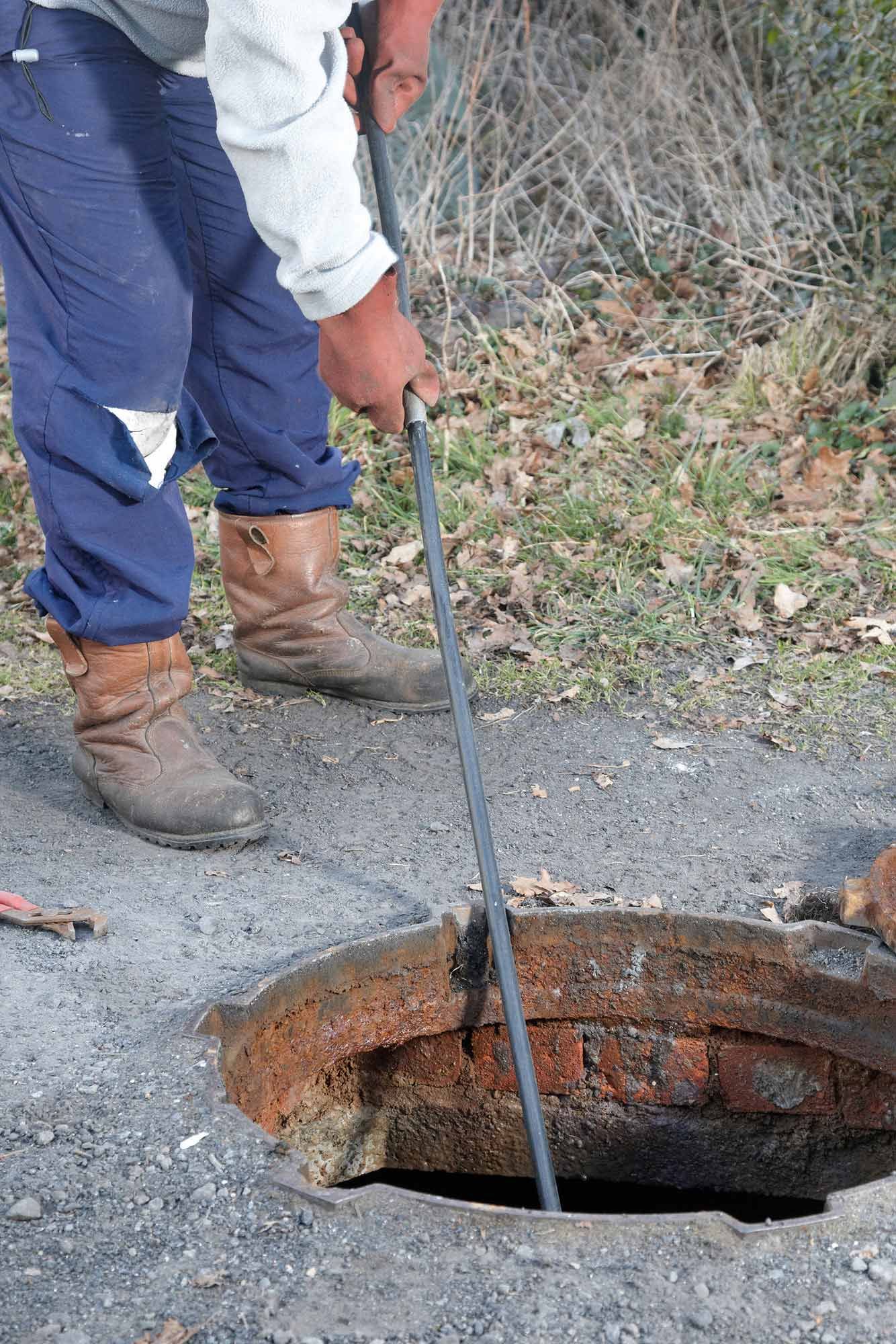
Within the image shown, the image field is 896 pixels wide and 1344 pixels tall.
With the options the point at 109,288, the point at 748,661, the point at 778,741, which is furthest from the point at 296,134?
the point at 748,661

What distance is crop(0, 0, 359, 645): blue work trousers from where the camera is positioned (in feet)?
8.61

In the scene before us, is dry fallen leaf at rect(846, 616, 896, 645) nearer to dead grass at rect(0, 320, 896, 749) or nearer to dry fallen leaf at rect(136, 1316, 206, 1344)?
dead grass at rect(0, 320, 896, 749)

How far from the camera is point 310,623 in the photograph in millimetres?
3660

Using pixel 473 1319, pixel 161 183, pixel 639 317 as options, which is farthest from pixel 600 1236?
pixel 639 317

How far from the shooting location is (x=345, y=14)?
7.34ft

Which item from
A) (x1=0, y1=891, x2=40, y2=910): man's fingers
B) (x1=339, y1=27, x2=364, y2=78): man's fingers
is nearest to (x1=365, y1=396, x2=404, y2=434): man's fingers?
(x1=339, y1=27, x2=364, y2=78): man's fingers

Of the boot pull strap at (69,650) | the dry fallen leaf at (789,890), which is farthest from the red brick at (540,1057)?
the boot pull strap at (69,650)

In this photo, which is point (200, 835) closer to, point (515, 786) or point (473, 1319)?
point (515, 786)

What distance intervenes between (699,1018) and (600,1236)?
3.12ft

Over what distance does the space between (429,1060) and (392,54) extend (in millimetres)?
2064

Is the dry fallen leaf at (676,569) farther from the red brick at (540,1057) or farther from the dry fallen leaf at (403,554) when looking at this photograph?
the red brick at (540,1057)

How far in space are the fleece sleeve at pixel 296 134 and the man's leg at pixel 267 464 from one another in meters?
0.78

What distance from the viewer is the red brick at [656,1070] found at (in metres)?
2.86

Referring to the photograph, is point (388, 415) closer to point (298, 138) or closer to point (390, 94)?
point (298, 138)
